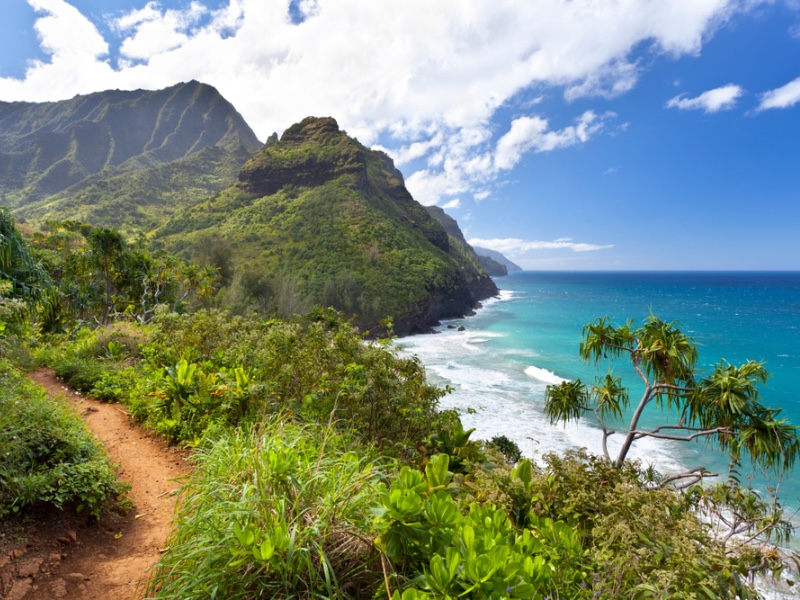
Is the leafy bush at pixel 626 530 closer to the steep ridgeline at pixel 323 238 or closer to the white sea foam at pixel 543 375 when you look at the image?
the white sea foam at pixel 543 375

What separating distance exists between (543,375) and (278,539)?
2750 centimetres

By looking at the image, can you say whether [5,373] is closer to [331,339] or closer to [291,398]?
[291,398]

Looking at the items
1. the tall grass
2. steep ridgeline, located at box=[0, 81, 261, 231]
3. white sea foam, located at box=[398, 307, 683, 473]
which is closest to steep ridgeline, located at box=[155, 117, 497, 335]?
white sea foam, located at box=[398, 307, 683, 473]

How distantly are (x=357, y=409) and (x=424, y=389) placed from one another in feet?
3.05

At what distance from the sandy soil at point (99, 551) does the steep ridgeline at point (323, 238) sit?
89.0ft

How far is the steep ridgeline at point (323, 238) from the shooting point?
133ft

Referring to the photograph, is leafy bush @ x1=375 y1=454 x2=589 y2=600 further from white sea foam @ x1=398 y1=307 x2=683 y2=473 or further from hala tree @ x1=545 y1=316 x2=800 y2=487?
white sea foam @ x1=398 y1=307 x2=683 y2=473

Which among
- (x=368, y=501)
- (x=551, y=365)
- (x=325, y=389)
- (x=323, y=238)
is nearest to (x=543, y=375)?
(x=551, y=365)

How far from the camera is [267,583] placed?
6.01 ft

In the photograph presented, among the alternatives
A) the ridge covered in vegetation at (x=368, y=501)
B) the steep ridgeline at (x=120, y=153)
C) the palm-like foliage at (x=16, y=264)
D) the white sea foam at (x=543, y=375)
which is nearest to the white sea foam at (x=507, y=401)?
the white sea foam at (x=543, y=375)

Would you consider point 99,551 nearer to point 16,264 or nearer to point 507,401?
point 16,264

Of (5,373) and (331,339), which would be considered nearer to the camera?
(5,373)

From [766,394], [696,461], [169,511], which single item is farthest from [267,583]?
[766,394]

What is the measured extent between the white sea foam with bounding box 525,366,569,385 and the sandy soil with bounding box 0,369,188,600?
24.8 m
